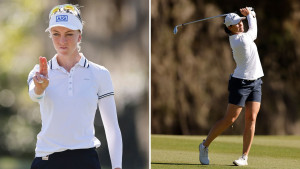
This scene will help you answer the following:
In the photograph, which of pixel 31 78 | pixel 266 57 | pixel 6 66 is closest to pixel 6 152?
pixel 6 66

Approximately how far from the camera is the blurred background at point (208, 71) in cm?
1495

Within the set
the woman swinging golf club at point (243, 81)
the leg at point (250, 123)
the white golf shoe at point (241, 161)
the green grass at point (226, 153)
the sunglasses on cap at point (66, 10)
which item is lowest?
the green grass at point (226, 153)

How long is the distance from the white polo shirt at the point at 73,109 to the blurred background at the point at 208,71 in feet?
38.8

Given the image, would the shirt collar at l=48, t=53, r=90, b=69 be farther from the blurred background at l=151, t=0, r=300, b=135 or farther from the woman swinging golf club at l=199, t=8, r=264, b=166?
the blurred background at l=151, t=0, r=300, b=135

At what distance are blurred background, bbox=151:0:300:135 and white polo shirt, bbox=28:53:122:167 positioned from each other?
11.8 metres

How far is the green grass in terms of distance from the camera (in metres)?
7.29

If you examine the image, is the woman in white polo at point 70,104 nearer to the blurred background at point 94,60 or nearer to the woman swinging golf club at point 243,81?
the woman swinging golf club at point 243,81

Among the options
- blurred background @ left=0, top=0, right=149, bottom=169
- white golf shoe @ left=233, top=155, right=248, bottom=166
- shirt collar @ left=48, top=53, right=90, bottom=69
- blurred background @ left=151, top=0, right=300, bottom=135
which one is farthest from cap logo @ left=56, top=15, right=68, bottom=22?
blurred background @ left=151, top=0, right=300, bottom=135

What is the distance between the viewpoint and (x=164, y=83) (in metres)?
14.9

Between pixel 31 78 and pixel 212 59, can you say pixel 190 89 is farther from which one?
pixel 31 78

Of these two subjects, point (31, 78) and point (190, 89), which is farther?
point (190, 89)

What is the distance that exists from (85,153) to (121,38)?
863 centimetres

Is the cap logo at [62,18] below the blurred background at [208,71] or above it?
above

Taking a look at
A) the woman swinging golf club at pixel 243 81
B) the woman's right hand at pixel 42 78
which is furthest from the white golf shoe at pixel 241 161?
the woman's right hand at pixel 42 78
